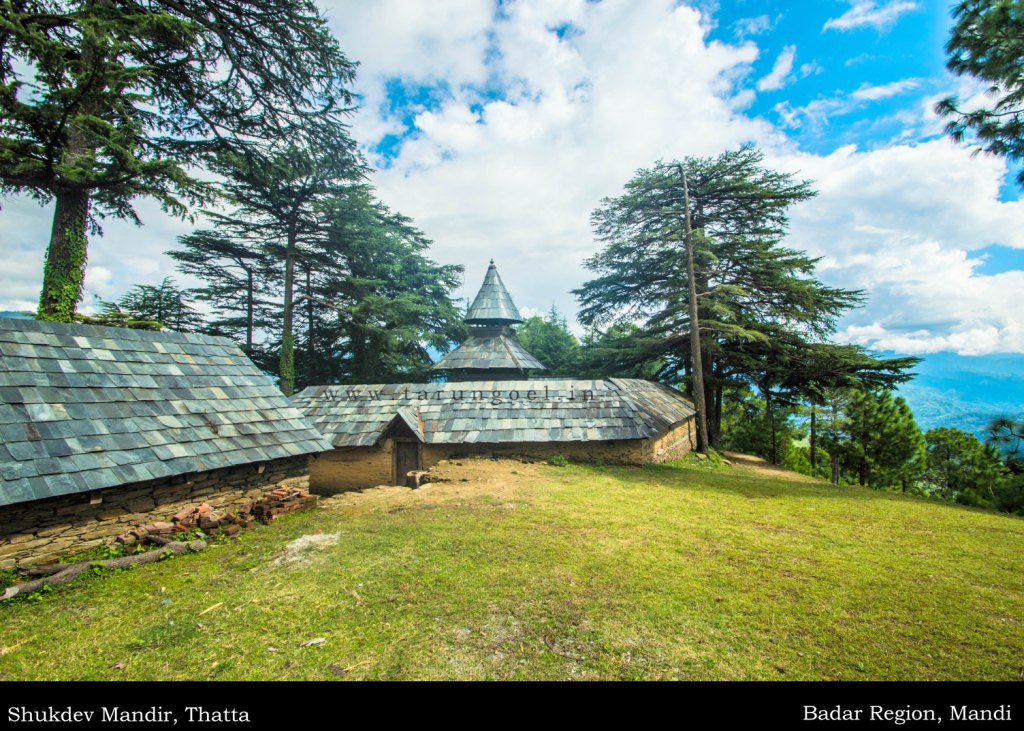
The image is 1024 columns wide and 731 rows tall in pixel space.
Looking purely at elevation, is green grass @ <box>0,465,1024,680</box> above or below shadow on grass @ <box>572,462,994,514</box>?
above

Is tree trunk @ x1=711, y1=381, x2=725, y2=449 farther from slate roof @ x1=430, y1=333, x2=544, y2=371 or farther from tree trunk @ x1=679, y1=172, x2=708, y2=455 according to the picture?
slate roof @ x1=430, y1=333, x2=544, y2=371

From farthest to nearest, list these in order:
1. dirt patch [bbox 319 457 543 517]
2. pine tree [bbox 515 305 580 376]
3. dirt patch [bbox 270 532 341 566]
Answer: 1. pine tree [bbox 515 305 580 376]
2. dirt patch [bbox 319 457 543 517]
3. dirt patch [bbox 270 532 341 566]

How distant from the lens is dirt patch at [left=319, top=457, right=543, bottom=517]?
28.7 feet

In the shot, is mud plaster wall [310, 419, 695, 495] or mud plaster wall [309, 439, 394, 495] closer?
mud plaster wall [310, 419, 695, 495]

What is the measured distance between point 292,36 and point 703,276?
1960cm

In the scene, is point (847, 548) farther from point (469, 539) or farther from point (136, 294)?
point (136, 294)

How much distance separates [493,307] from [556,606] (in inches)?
709

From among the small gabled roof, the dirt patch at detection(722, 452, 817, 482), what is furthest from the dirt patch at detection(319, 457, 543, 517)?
the small gabled roof

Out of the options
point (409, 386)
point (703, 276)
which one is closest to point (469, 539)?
point (409, 386)

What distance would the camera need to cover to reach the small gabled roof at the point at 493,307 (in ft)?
→ 69.8

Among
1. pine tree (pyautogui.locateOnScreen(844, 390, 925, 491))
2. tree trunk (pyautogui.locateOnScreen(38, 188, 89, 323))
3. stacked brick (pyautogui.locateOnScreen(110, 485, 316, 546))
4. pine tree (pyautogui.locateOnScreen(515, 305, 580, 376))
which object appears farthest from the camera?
pine tree (pyautogui.locateOnScreen(515, 305, 580, 376))

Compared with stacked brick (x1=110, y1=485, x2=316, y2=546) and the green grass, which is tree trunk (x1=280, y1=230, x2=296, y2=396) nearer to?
stacked brick (x1=110, y1=485, x2=316, y2=546)

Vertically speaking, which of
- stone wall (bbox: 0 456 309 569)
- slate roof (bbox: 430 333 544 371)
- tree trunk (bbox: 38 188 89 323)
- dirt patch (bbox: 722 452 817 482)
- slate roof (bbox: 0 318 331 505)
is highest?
tree trunk (bbox: 38 188 89 323)

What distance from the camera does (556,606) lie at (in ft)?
14.6
